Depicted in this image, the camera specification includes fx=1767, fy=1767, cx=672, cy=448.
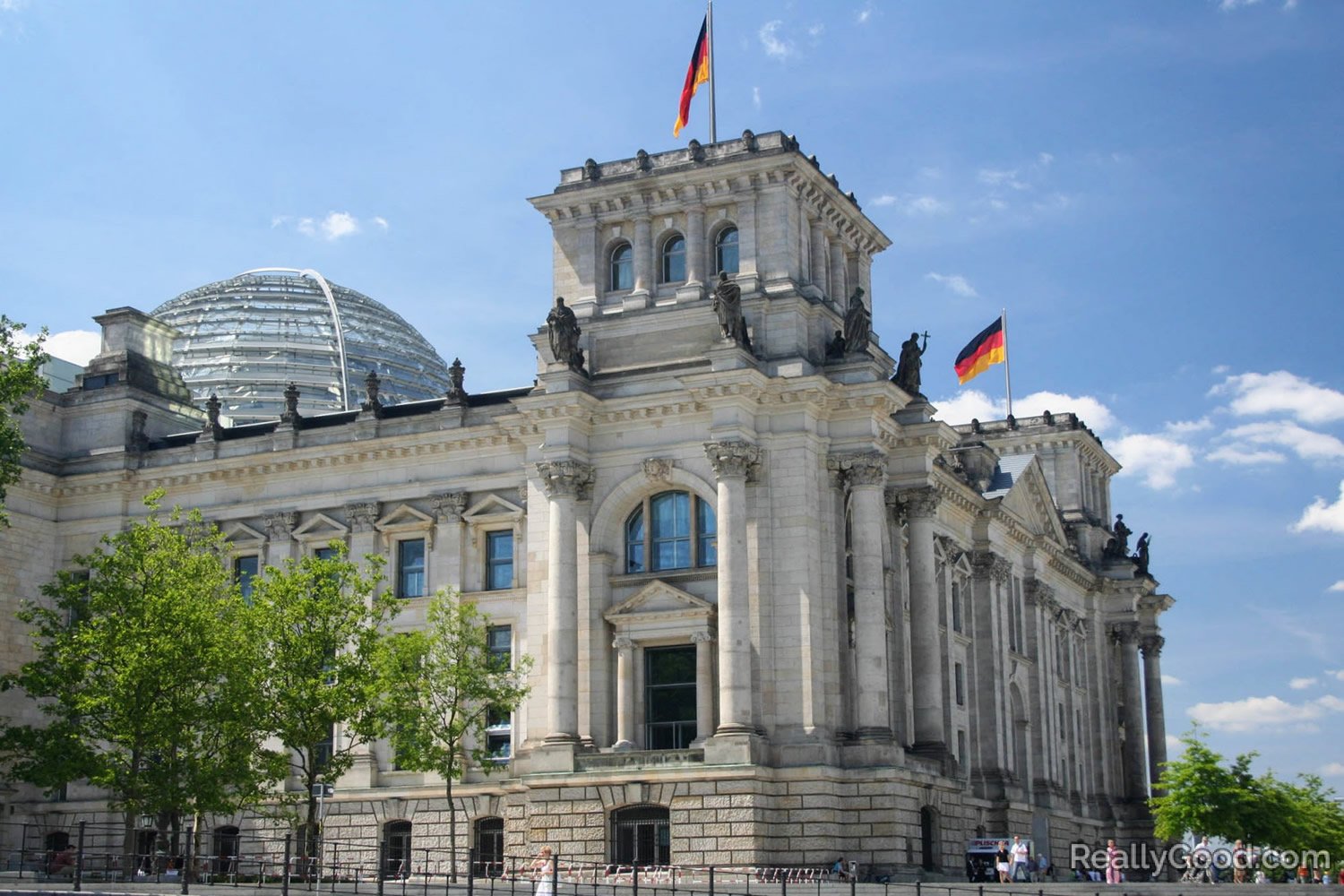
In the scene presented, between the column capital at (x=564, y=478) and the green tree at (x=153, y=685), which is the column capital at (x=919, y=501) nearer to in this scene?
the column capital at (x=564, y=478)

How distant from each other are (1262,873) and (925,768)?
102 ft

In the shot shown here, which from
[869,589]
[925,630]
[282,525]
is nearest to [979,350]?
[925,630]

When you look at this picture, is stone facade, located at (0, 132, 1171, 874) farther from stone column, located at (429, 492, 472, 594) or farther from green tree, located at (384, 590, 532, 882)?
green tree, located at (384, 590, 532, 882)

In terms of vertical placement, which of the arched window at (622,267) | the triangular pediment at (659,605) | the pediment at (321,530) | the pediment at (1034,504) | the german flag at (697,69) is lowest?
the triangular pediment at (659,605)

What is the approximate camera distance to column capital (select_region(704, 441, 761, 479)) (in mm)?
54844

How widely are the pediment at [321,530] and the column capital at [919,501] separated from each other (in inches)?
793

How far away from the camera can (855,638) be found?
55.6 metres

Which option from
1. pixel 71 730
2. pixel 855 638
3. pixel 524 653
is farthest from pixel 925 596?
pixel 71 730

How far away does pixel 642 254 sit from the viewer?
6019 cm

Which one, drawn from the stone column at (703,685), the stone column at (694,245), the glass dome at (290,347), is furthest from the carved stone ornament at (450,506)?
the glass dome at (290,347)

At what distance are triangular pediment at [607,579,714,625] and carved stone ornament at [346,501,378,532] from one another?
37.5 feet

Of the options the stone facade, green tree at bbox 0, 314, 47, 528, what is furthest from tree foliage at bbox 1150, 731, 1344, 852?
green tree at bbox 0, 314, 47, 528

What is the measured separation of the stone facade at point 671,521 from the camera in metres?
54.1

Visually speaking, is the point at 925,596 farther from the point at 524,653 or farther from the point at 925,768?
the point at 524,653
